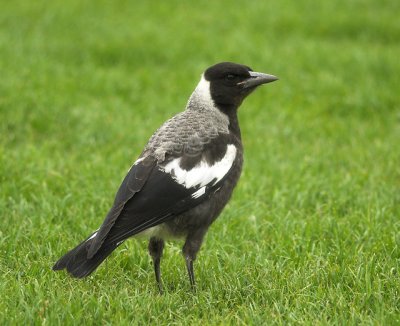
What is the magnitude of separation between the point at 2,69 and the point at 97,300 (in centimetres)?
620

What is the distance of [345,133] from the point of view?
28.4ft

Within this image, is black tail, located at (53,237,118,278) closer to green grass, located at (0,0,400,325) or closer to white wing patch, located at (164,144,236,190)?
green grass, located at (0,0,400,325)

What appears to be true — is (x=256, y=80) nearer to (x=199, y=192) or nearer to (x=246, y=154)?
(x=199, y=192)

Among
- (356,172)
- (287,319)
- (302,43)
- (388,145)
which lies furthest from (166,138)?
(302,43)

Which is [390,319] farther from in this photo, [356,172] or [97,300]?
[356,172]

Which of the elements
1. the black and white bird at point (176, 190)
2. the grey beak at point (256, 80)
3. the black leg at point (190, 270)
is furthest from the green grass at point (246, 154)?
the grey beak at point (256, 80)

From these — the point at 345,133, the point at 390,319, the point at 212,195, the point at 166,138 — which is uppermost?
the point at 166,138

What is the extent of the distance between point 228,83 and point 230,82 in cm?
2

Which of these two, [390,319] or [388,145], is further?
[388,145]

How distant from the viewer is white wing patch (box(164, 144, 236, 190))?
14.6ft

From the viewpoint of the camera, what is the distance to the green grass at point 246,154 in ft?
14.0

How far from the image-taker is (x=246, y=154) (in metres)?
7.81

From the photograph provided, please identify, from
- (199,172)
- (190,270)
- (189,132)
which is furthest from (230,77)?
(190,270)

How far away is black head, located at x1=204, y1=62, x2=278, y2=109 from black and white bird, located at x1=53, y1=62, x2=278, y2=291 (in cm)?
10
